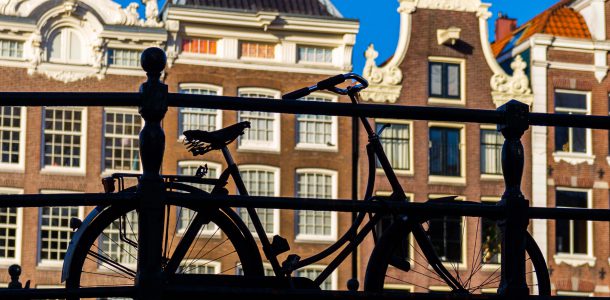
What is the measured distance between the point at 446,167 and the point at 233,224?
26560 mm

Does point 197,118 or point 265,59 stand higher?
point 265,59

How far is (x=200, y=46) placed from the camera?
29.8 meters

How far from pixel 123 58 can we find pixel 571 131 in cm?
1164

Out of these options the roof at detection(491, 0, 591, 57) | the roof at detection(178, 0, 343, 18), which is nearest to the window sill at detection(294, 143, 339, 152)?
the roof at detection(178, 0, 343, 18)

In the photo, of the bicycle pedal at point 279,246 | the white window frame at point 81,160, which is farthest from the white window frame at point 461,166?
the bicycle pedal at point 279,246

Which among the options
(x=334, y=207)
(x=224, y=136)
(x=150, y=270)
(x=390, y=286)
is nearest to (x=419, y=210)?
(x=334, y=207)

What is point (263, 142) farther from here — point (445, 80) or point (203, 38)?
point (445, 80)

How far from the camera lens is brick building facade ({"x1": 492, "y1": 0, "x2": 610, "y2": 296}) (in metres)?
30.5

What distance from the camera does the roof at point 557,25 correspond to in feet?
106

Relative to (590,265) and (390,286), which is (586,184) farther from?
(390,286)

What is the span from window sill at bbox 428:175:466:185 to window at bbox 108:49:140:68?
780 cm

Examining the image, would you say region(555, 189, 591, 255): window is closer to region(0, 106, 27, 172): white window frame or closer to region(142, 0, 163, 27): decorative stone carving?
region(142, 0, 163, 27): decorative stone carving

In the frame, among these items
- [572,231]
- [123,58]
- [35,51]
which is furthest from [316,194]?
[35,51]

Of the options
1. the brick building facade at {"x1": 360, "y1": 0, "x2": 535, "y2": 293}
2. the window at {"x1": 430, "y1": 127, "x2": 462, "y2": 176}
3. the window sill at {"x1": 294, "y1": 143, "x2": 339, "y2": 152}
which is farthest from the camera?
the window at {"x1": 430, "y1": 127, "x2": 462, "y2": 176}
